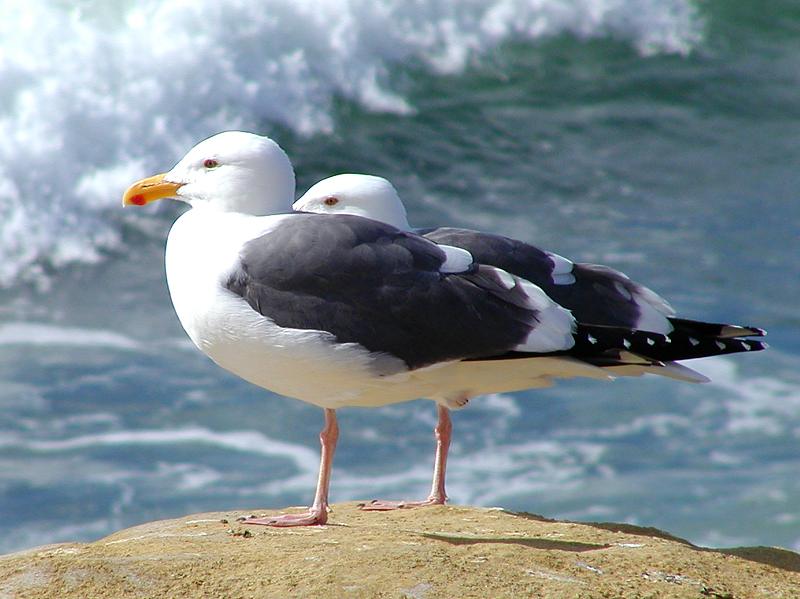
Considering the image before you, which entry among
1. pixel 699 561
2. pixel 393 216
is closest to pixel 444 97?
pixel 393 216

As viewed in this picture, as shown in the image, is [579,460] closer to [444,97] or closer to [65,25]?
[444,97]

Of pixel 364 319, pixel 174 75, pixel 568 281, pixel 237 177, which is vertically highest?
pixel 174 75

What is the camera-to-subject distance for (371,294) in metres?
4.68

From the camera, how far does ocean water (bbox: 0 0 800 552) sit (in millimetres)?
8648

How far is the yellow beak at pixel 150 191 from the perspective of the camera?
17.2 ft

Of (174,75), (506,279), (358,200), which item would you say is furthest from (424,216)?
(506,279)

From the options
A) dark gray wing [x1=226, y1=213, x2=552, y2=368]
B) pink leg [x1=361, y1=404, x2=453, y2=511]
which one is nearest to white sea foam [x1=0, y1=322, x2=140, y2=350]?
pink leg [x1=361, y1=404, x2=453, y2=511]

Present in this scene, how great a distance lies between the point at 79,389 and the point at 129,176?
11.0 feet

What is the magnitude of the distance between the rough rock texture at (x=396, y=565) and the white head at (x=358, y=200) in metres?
1.60

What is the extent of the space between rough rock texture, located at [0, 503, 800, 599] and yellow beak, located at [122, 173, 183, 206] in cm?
138

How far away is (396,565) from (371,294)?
1.15 meters

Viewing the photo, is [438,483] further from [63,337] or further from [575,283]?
[63,337]

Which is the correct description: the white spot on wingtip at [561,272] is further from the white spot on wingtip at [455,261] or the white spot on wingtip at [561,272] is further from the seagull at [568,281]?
the white spot on wingtip at [455,261]

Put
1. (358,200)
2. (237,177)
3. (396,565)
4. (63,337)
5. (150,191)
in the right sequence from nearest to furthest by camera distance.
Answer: (396,565), (237,177), (150,191), (358,200), (63,337)
